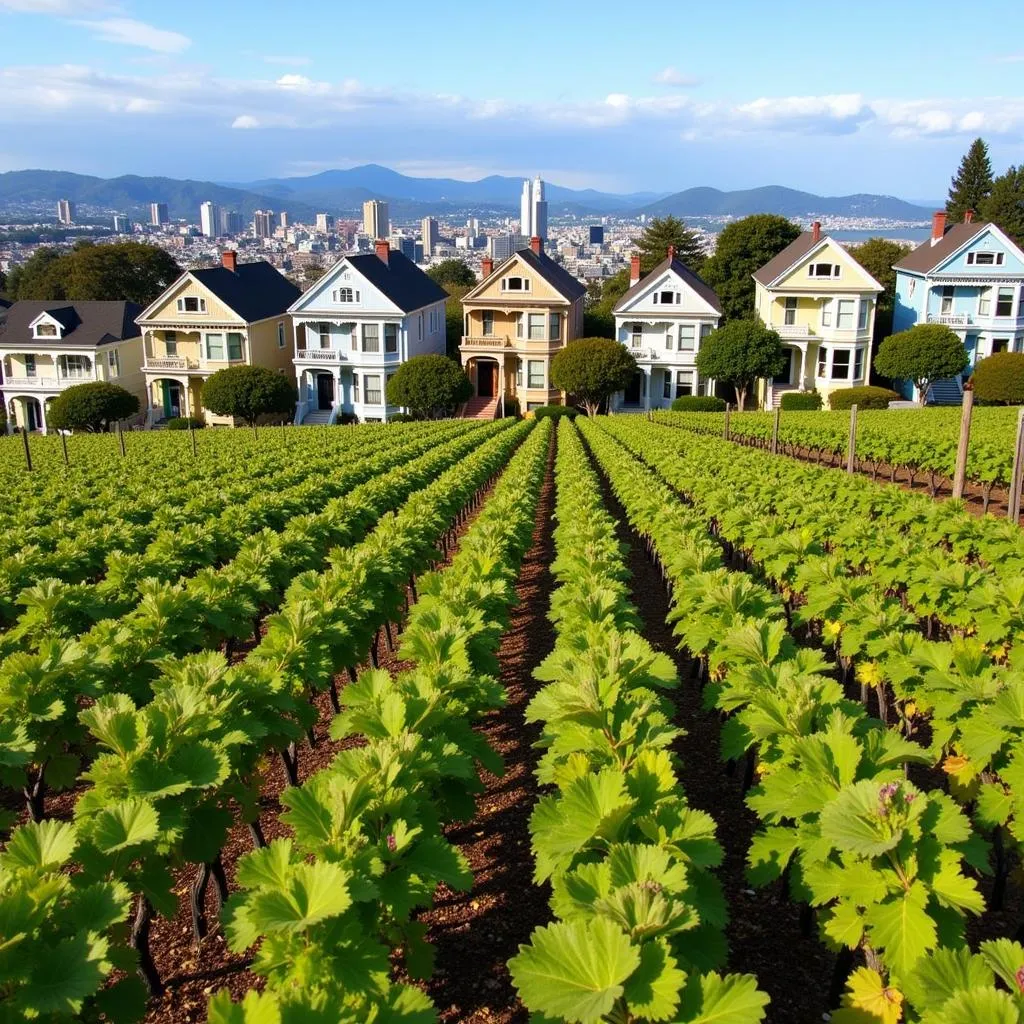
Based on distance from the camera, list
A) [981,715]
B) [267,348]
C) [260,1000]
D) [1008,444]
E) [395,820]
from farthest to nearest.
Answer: [267,348] → [1008,444] → [981,715] → [395,820] → [260,1000]

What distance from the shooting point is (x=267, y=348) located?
5812cm

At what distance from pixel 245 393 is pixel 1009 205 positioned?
59.0 meters

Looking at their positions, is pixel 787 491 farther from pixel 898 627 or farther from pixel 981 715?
pixel 981 715

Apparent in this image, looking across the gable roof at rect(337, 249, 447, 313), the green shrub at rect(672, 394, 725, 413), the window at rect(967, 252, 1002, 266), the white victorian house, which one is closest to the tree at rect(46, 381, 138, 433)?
the white victorian house

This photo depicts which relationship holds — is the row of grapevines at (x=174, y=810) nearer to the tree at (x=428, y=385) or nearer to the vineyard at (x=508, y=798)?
the vineyard at (x=508, y=798)

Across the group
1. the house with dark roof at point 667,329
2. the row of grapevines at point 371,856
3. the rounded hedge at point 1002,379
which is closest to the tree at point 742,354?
the house with dark roof at point 667,329

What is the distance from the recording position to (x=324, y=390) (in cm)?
5753

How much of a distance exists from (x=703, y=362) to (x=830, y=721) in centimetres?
4875

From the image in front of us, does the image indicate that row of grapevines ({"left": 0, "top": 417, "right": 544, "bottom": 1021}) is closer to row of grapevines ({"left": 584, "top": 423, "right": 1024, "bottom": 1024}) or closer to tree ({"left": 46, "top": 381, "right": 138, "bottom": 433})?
row of grapevines ({"left": 584, "top": 423, "right": 1024, "bottom": 1024})

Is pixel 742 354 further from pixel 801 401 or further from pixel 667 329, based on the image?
pixel 667 329

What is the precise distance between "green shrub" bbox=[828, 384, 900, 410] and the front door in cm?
3073

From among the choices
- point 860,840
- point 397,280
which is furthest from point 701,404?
point 860,840

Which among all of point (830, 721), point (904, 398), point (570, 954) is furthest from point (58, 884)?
point (904, 398)

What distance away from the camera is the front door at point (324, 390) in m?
57.3
